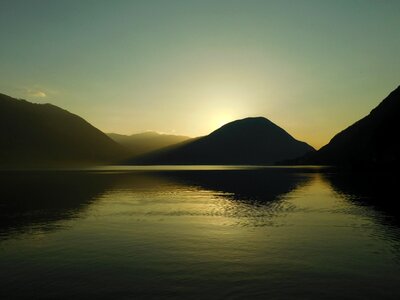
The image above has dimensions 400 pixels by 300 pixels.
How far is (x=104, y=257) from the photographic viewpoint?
27.5m

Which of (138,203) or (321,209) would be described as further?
(138,203)

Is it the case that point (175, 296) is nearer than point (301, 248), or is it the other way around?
point (175, 296)

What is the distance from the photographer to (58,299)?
18.8 meters

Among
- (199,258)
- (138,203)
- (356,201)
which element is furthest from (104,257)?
(356,201)

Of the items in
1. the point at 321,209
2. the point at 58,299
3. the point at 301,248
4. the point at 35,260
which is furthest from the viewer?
the point at 321,209

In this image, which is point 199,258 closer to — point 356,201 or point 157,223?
point 157,223

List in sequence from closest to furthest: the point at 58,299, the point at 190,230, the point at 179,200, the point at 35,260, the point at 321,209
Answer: the point at 58,299, the point at 35,260, the point at 190,230, the point at 321,209, the point at 179,200

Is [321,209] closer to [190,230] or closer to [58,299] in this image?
[190,230]

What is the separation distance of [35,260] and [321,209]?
4424 centimetres

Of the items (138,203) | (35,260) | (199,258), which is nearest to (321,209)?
(138,203)

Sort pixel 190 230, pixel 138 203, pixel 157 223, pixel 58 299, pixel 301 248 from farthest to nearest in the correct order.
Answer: pixel 138 203, pixel 157 223, pixel 190 230, pixel 301 248, pixel 58 299

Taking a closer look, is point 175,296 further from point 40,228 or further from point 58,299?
point 40,228

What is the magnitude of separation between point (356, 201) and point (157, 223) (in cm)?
4136

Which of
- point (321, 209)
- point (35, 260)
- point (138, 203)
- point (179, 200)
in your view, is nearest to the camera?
point (35, 260)
